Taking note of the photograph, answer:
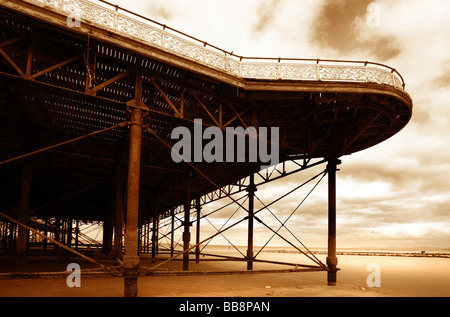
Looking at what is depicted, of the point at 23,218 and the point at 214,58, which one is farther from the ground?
the point at 214,58

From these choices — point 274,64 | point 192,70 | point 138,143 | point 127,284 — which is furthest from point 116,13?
point 127,284

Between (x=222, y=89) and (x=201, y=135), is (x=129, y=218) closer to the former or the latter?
(x=222, y=89)

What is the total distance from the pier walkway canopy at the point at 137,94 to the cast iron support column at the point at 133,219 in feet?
0.09

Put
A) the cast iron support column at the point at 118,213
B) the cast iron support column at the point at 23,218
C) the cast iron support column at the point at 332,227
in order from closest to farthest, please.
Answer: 1. the cast iron support column at the point at 23,218
2. the cast iron support column at the point at 332,227
3. the cast iron support column at the point at 118,213

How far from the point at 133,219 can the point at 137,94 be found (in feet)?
11.7

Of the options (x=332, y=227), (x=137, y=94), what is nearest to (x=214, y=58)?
(x=137, y=94)

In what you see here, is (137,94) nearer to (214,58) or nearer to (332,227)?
(214,58)

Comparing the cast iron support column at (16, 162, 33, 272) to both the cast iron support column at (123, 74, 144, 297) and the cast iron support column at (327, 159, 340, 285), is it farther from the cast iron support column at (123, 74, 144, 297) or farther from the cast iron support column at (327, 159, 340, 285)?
the cast iron support column at (327, 159, 340, 285)

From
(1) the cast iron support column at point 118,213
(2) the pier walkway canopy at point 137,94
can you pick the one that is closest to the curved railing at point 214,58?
(2) the pier walkway canopy at point 137,94

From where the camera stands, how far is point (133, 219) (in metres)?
9.35

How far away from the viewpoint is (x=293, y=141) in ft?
57.1

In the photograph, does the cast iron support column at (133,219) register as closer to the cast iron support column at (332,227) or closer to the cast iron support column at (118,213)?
the cast iron support column at (118,213)

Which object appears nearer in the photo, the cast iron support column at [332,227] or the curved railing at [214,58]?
the curved railing at [214,58]

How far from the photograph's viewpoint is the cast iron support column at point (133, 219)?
916cm
